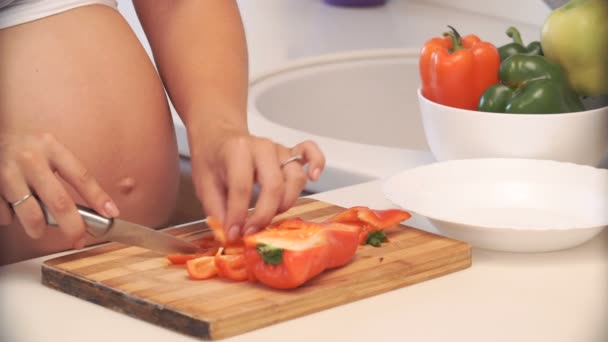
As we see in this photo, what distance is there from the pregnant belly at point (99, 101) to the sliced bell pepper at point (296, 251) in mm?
310

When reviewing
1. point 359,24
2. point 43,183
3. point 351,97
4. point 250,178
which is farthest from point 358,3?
point 43,183

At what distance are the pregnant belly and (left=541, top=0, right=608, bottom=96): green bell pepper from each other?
0.46 m

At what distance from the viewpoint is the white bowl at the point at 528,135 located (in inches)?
46.6

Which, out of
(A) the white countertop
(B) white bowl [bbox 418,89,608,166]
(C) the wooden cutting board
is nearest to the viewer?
(C) the wooden cutting board

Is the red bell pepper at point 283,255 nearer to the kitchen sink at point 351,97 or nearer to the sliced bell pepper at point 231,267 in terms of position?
the sliced bell pepper at point 231,267

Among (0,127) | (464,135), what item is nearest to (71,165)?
(0,127)

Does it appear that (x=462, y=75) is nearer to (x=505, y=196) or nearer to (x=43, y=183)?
(x=505, y=196)

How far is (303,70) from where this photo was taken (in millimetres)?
1894

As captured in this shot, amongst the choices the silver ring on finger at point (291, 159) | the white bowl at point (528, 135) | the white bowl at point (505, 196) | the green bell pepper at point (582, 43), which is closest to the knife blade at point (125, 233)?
the silver ring on finger at point (291, 159)

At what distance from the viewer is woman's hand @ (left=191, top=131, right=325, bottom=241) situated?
102cm

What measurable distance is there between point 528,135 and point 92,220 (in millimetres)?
488

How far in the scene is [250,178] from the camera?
1033mm

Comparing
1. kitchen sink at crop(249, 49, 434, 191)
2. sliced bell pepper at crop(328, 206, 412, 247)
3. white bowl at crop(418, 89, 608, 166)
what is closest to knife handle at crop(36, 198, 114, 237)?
sliced bell pepper at crop(328, 206, 412, 247)

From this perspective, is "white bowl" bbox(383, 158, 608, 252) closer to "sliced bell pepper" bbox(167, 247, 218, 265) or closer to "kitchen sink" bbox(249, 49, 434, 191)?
"sliced bell pepper" bbox(167, 247, 218, 265)
